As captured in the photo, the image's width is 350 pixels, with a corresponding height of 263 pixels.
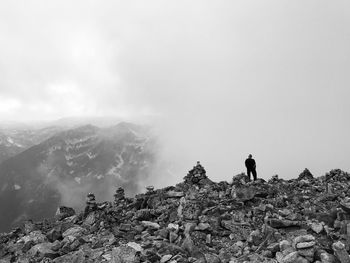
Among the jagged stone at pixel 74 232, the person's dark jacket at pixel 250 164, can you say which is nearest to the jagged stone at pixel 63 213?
the jagged stone at pixel 74 232

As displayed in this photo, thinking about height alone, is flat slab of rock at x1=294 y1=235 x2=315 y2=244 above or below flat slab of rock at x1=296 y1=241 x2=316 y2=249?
above

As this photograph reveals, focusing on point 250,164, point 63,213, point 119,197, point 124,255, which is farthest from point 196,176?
point 124,255

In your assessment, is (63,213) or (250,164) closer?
(63,213)

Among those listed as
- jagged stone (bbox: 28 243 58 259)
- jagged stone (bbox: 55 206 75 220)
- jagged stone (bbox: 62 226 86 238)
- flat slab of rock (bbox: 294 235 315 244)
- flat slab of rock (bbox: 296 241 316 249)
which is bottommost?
flat slab of rock (bbox: 296 241 316 249)

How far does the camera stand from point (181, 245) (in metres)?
17.9

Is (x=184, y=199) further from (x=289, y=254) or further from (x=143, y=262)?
(x=289, y=254)

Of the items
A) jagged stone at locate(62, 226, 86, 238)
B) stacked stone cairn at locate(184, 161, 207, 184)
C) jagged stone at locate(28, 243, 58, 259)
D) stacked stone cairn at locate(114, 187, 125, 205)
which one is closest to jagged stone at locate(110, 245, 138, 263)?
jagged stone at locate(28, 243, 58, 259)

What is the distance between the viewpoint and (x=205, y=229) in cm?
1933

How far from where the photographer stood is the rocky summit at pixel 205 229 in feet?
53.4

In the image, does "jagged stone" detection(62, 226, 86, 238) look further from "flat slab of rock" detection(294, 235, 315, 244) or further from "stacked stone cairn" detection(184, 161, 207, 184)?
"flat slab of rock" detection(294, 235, 315, 244)

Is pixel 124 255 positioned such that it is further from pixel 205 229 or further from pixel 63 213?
pixel 63 213

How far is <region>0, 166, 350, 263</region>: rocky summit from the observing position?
16266 millimetres

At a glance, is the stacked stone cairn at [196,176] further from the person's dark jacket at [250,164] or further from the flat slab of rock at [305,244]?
the flat slab of rock at [305,244]

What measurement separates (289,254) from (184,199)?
9.91 meters
